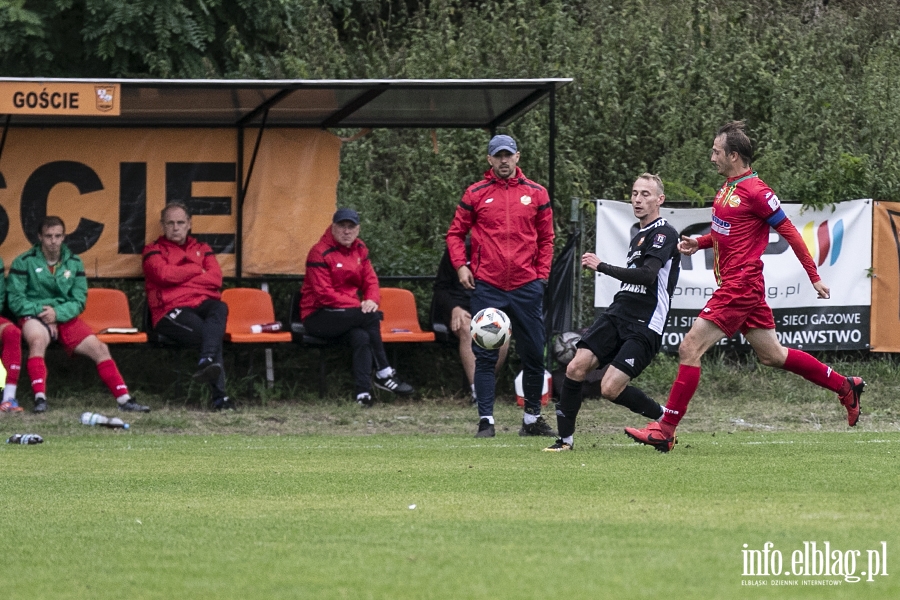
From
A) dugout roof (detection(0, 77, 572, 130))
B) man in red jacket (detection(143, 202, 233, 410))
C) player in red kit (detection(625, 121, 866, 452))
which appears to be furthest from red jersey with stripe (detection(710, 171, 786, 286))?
man in red jacket (detection(143, 202, 233, 410))

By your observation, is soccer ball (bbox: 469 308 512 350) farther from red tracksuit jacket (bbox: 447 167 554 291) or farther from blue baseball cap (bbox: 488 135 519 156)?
blue baseball cap (bbox: 488 135 519 156)

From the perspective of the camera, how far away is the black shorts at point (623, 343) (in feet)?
29.2

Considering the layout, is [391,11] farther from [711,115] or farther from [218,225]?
[218,225]

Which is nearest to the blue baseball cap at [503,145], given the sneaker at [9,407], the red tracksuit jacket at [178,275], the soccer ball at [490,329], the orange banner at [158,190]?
the soccer ball at [490,329]

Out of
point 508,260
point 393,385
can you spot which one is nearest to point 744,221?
point 508,260

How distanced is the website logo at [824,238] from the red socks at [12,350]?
795 centimetres

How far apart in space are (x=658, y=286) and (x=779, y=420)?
3481 mm

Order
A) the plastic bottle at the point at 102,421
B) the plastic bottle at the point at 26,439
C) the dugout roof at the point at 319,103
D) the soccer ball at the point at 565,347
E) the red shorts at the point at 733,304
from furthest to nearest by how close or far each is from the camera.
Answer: the soccer ball at the point at 565,347
the dugout roof at the point at 319,103
the plastic bottle at the point at 102,421
the plastic bottle at the point at 26,439
the red shorts at the point at 733,304

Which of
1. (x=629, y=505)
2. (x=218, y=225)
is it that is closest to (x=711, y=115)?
(x=218, y=225)

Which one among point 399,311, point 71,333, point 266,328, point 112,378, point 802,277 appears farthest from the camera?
point 399,311

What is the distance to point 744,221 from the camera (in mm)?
8672

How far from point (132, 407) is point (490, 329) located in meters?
3.99

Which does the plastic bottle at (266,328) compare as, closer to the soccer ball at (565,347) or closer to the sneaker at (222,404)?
the sneaker at (222,404)

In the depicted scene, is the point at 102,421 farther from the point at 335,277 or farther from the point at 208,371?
the point at 335,277
